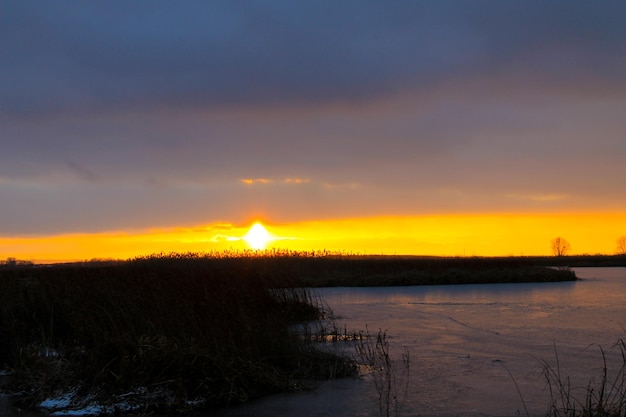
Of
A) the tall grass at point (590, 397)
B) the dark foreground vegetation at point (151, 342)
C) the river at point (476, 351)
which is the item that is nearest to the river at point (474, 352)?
the river at point (476, 351)

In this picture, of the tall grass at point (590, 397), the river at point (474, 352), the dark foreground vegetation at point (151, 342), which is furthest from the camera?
the dark foreground vegetation at point (151, 342)

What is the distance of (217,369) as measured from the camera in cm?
577

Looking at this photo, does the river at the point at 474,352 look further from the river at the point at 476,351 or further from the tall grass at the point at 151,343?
the tall grass at the point at 151,343

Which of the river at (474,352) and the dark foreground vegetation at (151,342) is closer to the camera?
the river at (474,352)

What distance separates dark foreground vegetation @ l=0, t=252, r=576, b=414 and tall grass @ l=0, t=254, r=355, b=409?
13 millimetres

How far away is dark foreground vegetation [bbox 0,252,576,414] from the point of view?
5641mm

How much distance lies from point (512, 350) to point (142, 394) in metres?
4.73

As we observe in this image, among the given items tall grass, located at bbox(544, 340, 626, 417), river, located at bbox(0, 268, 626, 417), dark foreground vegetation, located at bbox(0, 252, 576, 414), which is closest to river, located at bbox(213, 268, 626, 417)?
river, located at bbox(0, 268, 626, 417)

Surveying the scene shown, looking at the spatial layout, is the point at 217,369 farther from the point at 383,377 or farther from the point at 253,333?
the point at 383,377

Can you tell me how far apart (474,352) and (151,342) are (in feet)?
13.3

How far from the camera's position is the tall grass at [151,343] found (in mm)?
5672

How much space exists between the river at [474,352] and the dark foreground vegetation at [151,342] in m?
0.35

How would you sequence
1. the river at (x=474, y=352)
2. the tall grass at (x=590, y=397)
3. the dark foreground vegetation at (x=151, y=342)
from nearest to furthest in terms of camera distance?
1. the tall grass at (x=590, y=397)
2. the river at (x=474, y=352)
3. the dark foreground vegetation at (x=151, y=342)

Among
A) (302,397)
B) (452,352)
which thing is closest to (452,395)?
(302,397)
